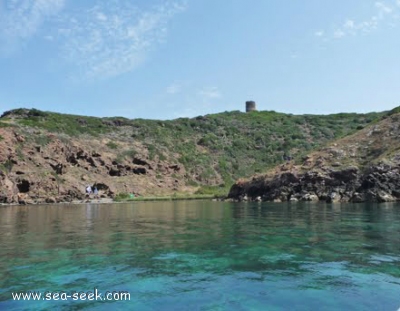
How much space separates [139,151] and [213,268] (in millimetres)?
84070

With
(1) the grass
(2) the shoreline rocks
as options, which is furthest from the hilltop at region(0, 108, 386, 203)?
(2) the shoreline rocks

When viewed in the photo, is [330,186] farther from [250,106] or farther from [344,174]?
[250,106]

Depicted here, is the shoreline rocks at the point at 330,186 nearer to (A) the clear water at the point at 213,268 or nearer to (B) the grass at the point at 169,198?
(B) the grass at the point at 169,198

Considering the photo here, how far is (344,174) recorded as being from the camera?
56.1 m

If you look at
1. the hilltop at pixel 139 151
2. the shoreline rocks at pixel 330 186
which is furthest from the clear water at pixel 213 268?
the hilltop at pixel 139 151

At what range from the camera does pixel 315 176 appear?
5825cm

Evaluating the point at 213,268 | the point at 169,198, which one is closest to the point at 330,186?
the point at 169,198

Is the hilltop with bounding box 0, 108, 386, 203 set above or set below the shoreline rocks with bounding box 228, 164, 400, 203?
above

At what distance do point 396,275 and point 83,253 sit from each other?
10.9m

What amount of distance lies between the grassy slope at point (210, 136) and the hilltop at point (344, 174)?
17716 millimetres

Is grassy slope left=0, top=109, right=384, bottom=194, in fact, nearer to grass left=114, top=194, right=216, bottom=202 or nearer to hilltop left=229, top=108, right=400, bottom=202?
grass left=114, top=194, right=216, bottom=202

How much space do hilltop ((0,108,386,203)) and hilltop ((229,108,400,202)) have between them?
46.1 feet

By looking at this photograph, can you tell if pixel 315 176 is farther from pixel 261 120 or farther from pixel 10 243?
pixel 261 120

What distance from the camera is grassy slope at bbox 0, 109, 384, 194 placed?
320 ft
